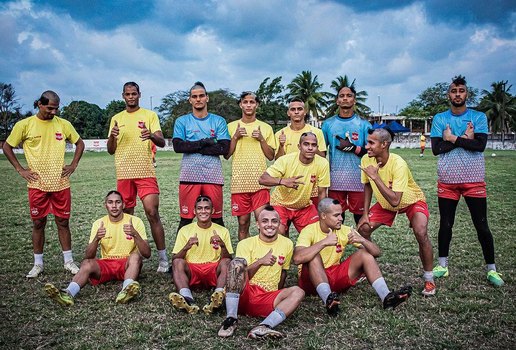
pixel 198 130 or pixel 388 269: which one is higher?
pixel 198 130

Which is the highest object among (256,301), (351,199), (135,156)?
(135,156)

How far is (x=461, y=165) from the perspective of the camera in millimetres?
5773

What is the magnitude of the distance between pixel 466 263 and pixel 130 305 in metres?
4.70

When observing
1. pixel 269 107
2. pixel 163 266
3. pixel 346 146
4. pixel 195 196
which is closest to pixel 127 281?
pixel 163 266

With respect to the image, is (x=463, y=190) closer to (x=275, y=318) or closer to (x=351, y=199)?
(x=351, y=199)

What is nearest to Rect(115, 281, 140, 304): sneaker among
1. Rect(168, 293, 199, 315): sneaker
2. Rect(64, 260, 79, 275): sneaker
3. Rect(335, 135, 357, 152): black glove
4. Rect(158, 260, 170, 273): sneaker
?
Rect(168, 293, 199, 315): sneaker

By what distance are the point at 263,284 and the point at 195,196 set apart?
1.82m

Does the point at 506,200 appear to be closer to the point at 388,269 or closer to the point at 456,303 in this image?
the point at 388,269

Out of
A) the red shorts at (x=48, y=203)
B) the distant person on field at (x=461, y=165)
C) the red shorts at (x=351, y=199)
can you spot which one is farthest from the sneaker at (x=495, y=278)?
the red shorts at (x=48, y=203)

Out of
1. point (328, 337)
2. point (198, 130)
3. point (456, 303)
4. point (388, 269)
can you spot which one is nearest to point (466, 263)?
point (388, 269)

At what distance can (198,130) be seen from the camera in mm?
6172

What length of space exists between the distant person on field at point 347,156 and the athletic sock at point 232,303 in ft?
8.60

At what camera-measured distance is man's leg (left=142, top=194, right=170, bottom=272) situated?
6219 mm

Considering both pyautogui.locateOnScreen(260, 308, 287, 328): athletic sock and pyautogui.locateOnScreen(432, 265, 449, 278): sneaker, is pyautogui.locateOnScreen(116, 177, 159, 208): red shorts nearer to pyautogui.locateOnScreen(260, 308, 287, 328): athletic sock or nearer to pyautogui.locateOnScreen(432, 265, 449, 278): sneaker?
pyautogui.locateOnScreen(260, 308, 287, 328): athletic sock
